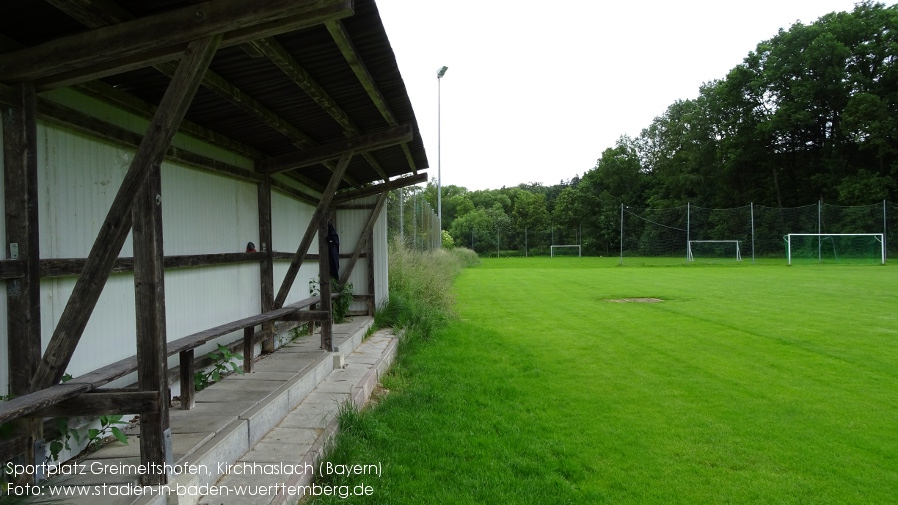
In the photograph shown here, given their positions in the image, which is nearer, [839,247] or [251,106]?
[251,106]

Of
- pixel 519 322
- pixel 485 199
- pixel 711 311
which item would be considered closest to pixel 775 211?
pixel 711 311

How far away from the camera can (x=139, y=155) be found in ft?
8.13

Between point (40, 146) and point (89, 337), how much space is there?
41.8 inches

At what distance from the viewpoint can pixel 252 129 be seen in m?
4.94

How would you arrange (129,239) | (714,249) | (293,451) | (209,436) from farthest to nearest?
(714,249)
(129,239)
(293,451)
(209,436)

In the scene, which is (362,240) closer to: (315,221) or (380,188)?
(380,188)

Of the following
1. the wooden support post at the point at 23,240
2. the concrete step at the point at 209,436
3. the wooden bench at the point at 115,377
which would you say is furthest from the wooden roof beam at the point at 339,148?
the wooden support post at the point at 23,240

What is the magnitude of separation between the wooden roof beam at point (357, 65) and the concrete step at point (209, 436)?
2.31 metres

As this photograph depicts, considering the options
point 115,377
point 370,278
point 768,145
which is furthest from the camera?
point 768,145

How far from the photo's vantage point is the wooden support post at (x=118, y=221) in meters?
2.42

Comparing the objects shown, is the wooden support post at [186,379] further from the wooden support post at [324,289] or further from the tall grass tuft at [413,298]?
the tall grass tuft at [413,298]

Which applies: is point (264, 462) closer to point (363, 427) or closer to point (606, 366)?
point (363, 427)

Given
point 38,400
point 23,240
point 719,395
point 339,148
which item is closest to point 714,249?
point 719,395

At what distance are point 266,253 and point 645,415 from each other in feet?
13.3
